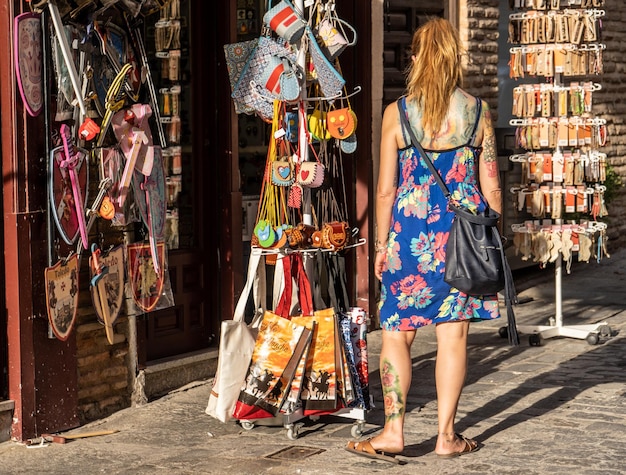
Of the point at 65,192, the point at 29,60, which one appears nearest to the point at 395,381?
the point at 65,192

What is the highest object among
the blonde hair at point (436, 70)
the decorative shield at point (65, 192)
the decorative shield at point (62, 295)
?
the blonde hair at point (436, 70)

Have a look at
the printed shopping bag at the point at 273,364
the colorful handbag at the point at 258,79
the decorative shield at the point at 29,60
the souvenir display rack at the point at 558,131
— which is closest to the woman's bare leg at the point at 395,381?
the printed shopping bag at the point at 273,364

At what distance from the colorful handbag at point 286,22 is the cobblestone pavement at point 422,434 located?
2068 millimetres

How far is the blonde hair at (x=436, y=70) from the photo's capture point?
6.59m

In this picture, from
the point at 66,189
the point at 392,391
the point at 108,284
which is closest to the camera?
the point at 392,391

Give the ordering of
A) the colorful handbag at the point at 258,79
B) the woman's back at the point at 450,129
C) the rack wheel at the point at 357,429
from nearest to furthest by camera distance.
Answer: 1. the woman's back at the point at 450,129
2. the rack wheel at the point at 357,429
3. the colorful handbag at the point at 258,79

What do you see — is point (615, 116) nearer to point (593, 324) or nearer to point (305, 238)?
point (593, 324)

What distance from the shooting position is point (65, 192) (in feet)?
23.7

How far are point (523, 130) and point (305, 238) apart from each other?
11.4 ft

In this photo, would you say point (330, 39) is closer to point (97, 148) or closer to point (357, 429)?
point (97, 148)

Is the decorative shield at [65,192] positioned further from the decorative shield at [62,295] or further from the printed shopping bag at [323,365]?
the printed shopping bag at [323,365]

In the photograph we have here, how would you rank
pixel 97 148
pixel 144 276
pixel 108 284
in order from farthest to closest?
pixel 144 276
pixel 108 284
pixel 97 148

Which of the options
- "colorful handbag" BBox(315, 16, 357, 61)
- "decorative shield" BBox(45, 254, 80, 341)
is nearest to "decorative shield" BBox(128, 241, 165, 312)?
"decorative shield" BBox(45, 254, 80, 341)

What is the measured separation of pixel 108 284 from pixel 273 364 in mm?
1123
